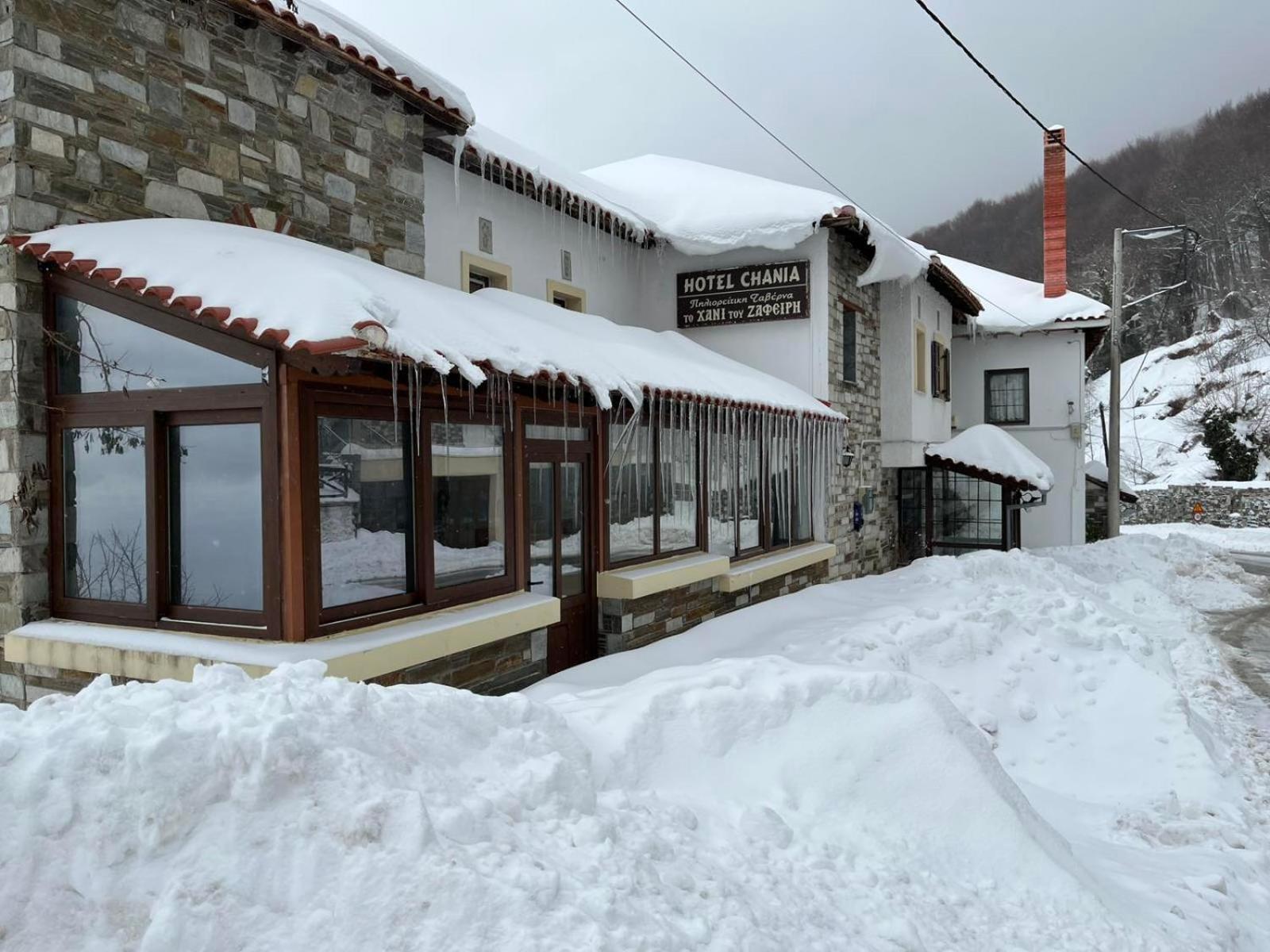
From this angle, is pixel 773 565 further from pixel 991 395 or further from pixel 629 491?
pixel 991 395

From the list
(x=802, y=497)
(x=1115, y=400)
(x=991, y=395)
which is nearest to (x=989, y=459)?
(x=1115, y=400)

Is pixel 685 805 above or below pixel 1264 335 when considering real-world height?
below

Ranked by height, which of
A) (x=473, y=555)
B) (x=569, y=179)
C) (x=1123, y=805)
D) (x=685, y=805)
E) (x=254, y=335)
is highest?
(x=569, y=179)

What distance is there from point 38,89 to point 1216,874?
721 centimetres

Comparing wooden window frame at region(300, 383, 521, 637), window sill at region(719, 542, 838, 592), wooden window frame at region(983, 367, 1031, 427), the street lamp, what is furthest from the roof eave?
wooden window frame at region(983, 367, 1031, 427)

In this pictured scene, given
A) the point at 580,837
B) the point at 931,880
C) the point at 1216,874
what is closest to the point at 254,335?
the point at 580,837

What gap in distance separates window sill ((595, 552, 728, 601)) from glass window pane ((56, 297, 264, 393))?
3.54 meters

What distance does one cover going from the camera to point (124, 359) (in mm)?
4793

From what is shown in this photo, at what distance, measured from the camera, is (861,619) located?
8172 mm

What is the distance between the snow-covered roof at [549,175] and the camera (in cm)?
839

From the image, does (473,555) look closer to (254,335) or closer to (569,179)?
(254,335)

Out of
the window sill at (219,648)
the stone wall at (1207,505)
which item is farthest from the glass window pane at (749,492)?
the stone wall at (1207,505)

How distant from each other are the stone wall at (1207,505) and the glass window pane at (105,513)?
91.5 ft

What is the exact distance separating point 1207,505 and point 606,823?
91.7ft
